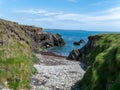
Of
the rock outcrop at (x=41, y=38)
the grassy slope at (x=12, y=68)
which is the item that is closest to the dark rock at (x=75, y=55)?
the grassy slope at (x=12, y=68)

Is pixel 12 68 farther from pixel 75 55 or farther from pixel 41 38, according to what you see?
pixel 41 38

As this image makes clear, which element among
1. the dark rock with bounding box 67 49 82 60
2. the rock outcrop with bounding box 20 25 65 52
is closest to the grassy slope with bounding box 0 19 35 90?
the dark rock with bounding box 67 49 82 60

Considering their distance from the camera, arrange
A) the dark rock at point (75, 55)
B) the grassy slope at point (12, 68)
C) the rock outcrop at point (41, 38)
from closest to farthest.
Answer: the grassy slope at point (12, 68)
the dark rock at point (75, 55)
the rock outcrop at point (41, 38)

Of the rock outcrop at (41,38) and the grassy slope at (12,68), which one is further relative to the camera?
the rock outcrop at (41,38)

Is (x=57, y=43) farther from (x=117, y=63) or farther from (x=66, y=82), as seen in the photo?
(x=117, y=63)

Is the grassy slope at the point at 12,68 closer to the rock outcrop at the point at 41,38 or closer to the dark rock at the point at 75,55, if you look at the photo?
the dark rock at the point at 75,55

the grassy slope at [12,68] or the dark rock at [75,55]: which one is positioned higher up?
the grassy slope at [12,68]

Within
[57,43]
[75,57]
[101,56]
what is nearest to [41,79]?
[101,56]

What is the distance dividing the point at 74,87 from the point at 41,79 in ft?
20.7

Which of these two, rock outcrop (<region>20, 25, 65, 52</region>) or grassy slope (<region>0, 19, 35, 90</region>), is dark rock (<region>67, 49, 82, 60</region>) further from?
rock outcrop (<region>20, 25, 65, 52</region>)

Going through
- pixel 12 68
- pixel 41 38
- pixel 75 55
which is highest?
pixel 12 68

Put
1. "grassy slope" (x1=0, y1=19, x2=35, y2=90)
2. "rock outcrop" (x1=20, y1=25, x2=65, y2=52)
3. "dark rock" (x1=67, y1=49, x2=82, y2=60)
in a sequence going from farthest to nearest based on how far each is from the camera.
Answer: "rock outcrop" (x1=20, y1=25, x2=65, y2=52) → "dark rock" (x1=67, y1=49, x2=82, y2=60) → "grassy slope" (x1=0, y1=19, x2=35, y2=90)

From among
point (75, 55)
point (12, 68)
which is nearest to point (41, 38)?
point (75, 55)

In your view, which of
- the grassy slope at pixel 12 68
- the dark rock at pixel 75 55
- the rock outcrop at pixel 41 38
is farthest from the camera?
the rock outcrop at pixel 41 38
